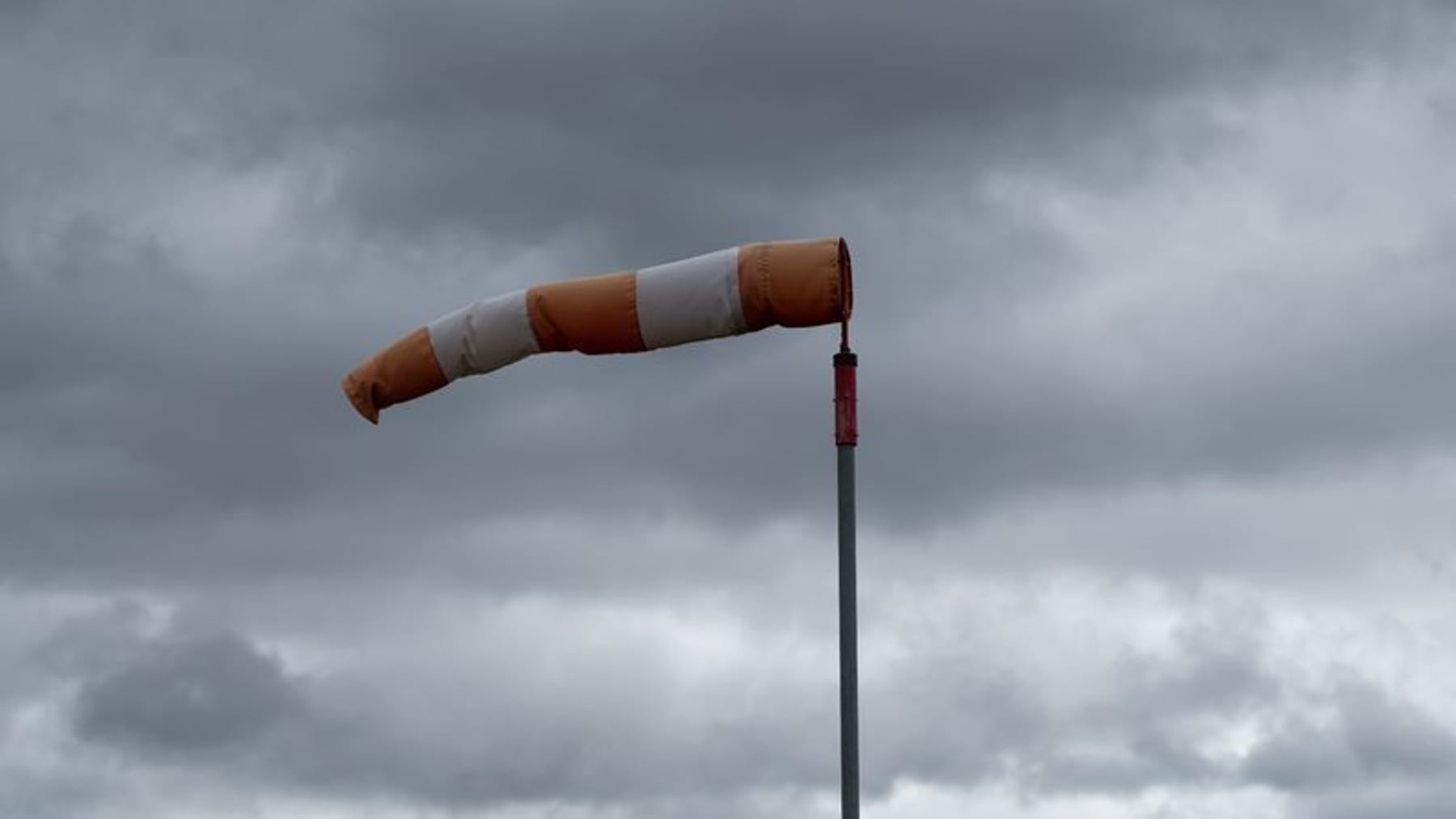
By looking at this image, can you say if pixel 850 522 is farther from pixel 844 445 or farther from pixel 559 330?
pixel 559 330

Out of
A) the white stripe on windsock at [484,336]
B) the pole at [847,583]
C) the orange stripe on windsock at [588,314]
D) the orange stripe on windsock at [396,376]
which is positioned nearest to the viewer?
the pole at [847,583]

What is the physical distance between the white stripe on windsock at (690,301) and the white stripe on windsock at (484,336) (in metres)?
2.17

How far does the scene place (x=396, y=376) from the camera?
34250mm

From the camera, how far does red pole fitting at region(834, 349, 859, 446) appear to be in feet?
96.2

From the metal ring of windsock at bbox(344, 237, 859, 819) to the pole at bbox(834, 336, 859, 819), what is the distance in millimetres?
11

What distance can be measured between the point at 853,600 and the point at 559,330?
6.47 metres

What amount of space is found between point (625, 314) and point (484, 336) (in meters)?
2.72

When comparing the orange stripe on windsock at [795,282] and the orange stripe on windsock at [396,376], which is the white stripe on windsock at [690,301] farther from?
the orange stripe on windsock at [396,376]

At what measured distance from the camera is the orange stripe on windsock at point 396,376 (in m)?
34.0

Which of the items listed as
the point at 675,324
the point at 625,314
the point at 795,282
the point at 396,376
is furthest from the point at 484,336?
the point at 795,282

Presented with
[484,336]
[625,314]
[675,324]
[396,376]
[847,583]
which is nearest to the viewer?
[847,583]

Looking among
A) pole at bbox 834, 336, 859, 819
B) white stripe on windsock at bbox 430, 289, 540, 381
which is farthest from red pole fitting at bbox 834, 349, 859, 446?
white stripe on windsock at bbox 430, 289, 540, 381

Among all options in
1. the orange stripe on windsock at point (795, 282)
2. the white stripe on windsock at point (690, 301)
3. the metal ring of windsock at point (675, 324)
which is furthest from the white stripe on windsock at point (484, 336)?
the orange stripe on windsock at point (795, 282)

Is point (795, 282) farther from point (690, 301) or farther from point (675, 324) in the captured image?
point (675, 324)
